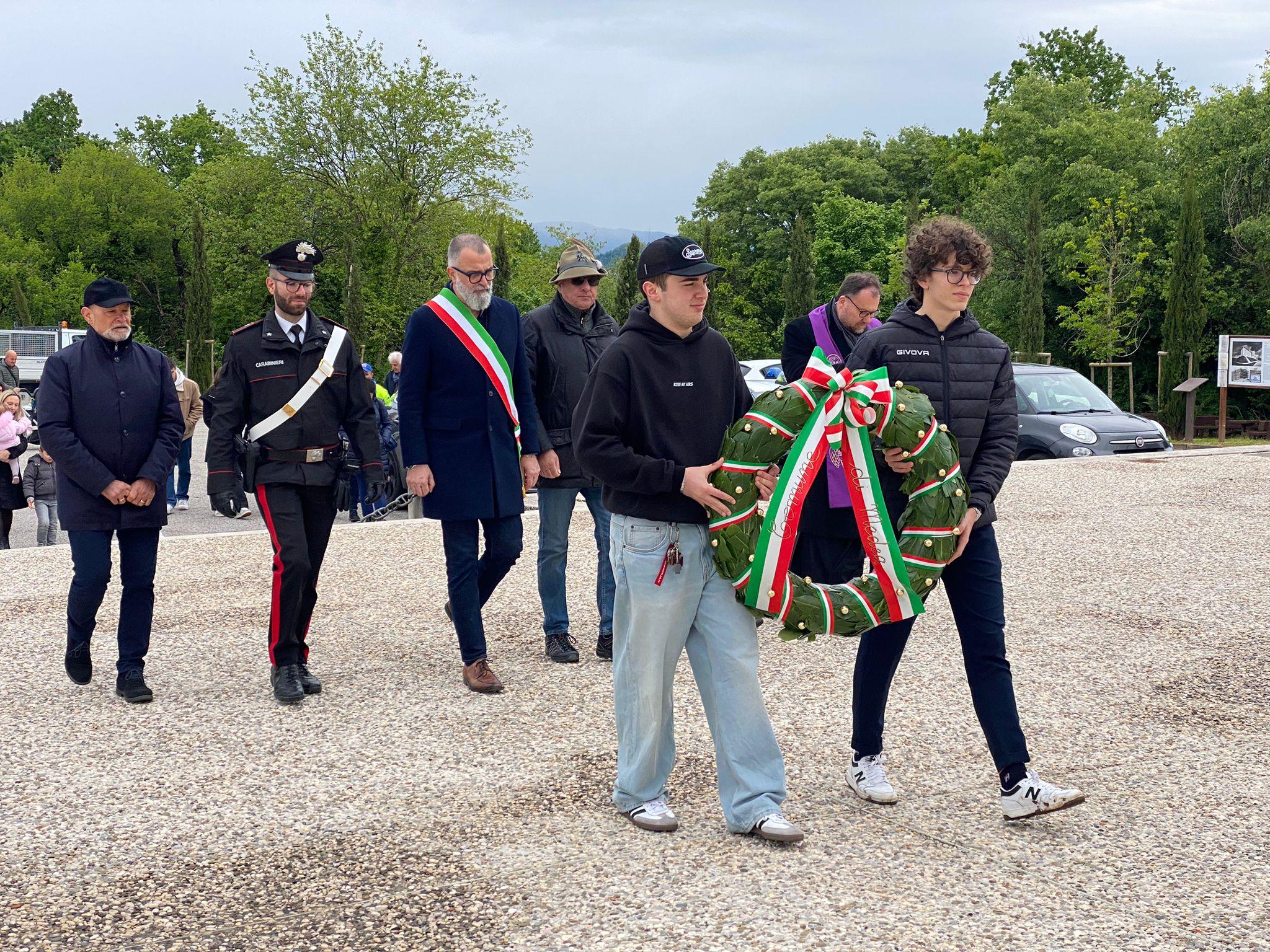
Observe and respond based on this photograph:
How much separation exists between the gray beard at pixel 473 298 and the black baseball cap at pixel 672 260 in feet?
7.06

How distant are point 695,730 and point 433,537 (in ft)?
19.7

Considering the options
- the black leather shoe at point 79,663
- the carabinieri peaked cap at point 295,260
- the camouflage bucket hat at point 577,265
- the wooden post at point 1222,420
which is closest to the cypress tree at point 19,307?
the wooden post at point 1222,420

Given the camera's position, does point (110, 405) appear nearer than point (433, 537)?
Yes

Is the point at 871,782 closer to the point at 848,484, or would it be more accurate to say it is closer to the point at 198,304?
the point at 848,484

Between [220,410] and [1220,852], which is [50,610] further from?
[1220,852]

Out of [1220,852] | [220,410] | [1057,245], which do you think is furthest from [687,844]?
[1057,245]

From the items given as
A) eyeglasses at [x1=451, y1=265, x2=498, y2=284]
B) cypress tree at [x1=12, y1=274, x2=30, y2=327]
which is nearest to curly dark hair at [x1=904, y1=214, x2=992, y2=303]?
eyeglasses at [x1=451, y1=265, x2=498, y2=284]

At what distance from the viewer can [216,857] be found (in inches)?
161

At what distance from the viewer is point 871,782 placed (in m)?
4.52

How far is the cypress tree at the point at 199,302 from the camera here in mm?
47781

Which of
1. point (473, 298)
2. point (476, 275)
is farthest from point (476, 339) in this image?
point (476, 275)

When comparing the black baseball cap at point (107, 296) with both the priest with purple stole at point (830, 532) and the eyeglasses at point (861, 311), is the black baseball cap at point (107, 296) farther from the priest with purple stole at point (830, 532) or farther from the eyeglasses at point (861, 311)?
the eyeglasses at point (861, 311)

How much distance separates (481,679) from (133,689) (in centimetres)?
Answer: 160

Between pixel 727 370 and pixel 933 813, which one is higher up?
pixel 727 370
